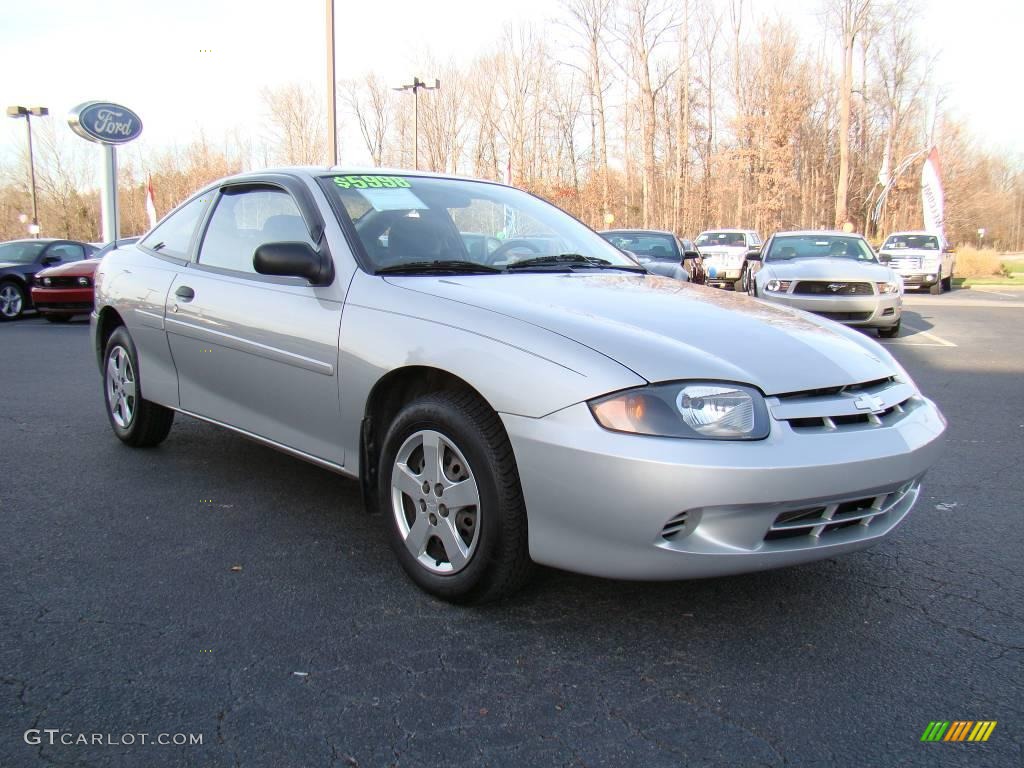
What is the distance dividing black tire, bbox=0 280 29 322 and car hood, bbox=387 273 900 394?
1360 centimetres

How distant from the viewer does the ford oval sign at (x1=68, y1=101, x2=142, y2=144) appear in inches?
798

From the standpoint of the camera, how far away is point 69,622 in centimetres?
276

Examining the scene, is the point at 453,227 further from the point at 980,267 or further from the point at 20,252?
the point at 980,267

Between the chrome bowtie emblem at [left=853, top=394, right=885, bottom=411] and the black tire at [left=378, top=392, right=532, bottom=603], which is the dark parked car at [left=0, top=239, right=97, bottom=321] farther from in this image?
the chrome bowtie emblem at [left=853, top=394, right=885, bottom=411]

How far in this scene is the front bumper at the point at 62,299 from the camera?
13.2m

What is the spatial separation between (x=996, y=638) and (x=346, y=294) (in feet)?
8.35

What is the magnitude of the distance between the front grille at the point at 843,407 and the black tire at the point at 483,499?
841mm

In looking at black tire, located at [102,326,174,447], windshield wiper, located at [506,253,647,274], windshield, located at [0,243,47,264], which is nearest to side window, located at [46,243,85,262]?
windshield, located at [0,243,47,264]

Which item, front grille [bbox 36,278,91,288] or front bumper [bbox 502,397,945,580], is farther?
front grille [bbox 36,278,91,288]

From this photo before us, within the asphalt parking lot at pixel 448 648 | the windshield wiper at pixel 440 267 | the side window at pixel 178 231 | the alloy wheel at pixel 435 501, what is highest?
the side window at pixel 178 231

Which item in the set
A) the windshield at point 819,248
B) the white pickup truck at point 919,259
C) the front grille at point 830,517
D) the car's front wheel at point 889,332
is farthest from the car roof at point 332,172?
the white pickup truck at point 919,259

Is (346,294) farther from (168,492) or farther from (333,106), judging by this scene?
(333,106)

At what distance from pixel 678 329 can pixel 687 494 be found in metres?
0.67

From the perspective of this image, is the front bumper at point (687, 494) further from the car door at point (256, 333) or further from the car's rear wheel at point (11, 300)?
the car's rear wheel at point (11, 300)
